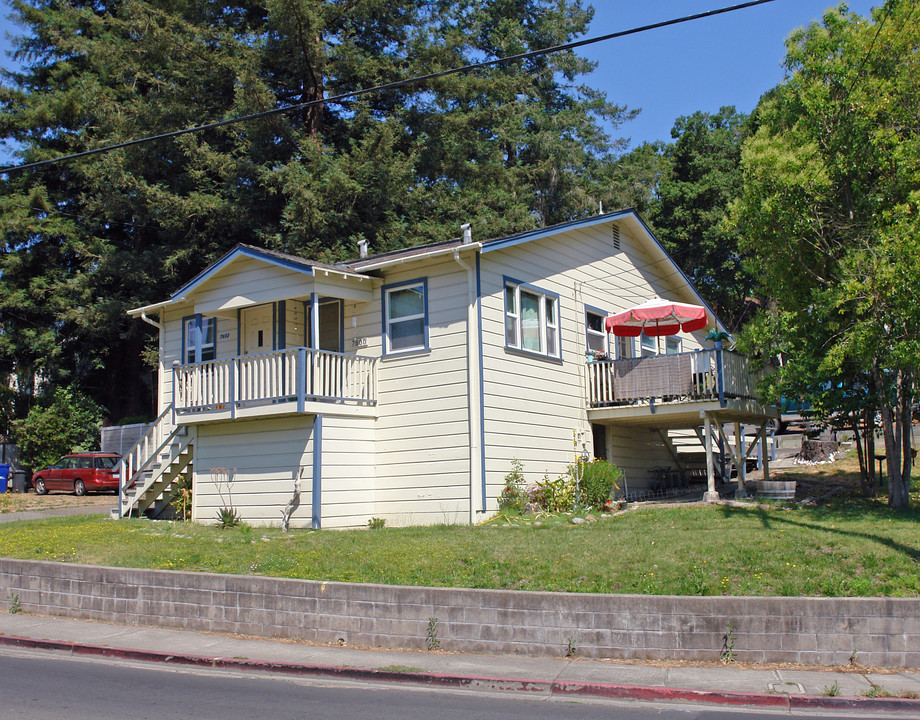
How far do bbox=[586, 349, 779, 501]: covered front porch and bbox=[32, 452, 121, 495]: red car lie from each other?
1710 centimetres

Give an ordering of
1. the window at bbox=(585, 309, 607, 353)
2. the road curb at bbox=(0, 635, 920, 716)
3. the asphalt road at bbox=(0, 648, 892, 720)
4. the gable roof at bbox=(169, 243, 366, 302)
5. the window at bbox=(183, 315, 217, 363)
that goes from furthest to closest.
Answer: the window at bbox=(585, 309, 607, 353) → the window at bbox=(183, 315, 217, 363) → the gable roof at bbox=(169, 243, 366, 302) → the road curb at bbox=(0, 635, 920, 716) → the asphalt road at bbox=(0, 648, 892, 720)

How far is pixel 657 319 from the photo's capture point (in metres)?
19.9

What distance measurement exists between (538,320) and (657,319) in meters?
2.81

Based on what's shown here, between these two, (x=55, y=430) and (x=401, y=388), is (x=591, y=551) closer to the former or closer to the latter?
(x=401, y=388)

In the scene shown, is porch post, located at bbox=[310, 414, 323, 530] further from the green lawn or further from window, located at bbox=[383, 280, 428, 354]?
window, located at bbox=[383, 280, 428, 354]

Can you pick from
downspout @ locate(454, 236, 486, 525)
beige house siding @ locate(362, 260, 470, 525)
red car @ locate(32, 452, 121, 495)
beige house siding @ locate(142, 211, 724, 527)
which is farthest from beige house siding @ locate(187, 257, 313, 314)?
red car @ locate(32, 452, 121, 495)

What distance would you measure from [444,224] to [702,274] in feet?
48.1

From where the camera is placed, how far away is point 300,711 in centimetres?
755

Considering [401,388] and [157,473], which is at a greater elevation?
[401,388]

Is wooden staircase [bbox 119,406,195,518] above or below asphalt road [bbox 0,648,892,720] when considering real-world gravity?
above

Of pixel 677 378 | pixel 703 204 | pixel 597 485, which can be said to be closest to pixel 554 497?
pixel 597 485

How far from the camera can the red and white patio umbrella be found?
1947 cm

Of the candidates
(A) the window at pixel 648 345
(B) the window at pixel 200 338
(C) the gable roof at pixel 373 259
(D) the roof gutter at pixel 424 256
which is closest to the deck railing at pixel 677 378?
(A) the window at pixel 648 345

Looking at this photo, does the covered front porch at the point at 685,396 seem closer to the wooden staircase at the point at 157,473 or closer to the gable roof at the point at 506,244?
the gable roof at the point at 506,244
